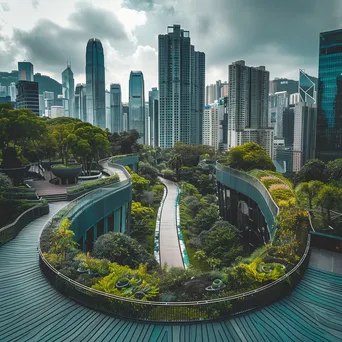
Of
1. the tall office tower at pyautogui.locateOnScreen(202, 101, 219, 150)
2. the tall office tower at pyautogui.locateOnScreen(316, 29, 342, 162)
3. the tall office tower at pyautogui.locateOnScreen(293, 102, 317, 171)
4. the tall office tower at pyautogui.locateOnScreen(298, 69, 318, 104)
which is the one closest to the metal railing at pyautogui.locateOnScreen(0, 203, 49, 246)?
the tall office tower at pyautogui.locateOnScreen(316, 29, 342, 162)

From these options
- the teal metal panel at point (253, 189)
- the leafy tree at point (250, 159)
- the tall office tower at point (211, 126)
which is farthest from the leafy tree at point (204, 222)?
the tall office tower at point (211, 126)

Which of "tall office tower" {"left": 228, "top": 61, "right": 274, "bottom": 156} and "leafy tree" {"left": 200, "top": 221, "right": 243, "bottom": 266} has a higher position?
"tall office tower" {"left": 228, "top": 61, "right": 274, "bottom": 156}

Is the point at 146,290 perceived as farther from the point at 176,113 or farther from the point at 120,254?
the point at 176,113

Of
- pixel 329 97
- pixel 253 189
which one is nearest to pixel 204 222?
pixel 253 189

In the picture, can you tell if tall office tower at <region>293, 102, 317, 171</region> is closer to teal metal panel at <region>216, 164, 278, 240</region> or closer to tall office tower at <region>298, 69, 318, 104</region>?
tall office tower at <region>298, 69, 318, 104</region>

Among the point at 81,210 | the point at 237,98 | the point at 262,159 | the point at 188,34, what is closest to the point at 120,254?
the point at 81,210

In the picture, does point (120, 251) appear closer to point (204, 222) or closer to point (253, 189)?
point (253, 189)
